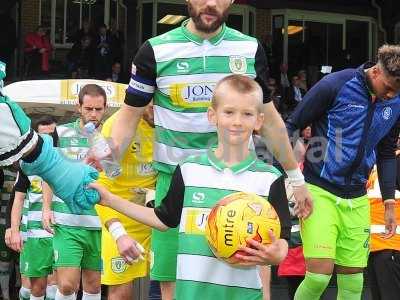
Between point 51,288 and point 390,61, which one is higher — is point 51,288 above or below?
below

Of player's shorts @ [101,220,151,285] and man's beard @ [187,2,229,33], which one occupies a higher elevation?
man's beard @ [187,2,229,33]

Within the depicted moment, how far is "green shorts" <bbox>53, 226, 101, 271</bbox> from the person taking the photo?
6977mm

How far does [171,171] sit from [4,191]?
6.70 metres

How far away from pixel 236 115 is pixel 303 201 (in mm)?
1645

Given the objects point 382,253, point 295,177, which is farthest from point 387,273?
point 295,177

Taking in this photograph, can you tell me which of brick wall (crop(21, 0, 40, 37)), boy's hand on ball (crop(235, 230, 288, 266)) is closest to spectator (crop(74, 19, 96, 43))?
brick wall (crop(21, 0, 40, 37))

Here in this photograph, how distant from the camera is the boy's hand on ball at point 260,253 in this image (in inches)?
137

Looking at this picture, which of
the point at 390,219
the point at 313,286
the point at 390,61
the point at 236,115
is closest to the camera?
the point at 236,115

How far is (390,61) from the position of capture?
18.1ft

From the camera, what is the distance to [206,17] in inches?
173

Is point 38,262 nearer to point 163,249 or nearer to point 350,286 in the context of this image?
point 350,286

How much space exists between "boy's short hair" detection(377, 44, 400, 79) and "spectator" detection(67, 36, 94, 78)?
486 inches

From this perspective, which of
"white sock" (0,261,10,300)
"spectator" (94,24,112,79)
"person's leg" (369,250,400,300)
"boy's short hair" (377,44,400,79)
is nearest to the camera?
"boy's short hair" (377,44,400,79)

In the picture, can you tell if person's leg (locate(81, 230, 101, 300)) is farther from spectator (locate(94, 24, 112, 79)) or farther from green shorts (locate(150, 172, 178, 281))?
spectator (locate(94, 24, 112, 79))
